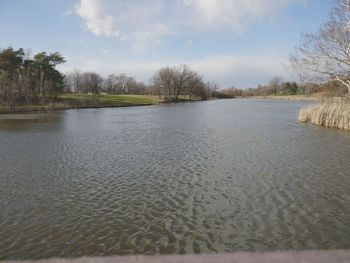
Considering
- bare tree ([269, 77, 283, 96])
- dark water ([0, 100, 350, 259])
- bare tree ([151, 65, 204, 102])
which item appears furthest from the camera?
bare tree ([269, 77, 283, 96])

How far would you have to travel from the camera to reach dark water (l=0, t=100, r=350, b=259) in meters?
5.59

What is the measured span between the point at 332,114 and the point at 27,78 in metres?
43.5

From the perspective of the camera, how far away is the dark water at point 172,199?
5594mm

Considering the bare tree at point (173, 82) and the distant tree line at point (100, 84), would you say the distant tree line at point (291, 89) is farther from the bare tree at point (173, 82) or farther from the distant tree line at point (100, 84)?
the distant tree line at point (100, 84)

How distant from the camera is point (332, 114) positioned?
Result: 22047 mm

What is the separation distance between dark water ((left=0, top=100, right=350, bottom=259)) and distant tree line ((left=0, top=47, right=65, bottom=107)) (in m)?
35.2

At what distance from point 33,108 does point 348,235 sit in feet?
155

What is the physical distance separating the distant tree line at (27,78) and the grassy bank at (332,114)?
124 ft

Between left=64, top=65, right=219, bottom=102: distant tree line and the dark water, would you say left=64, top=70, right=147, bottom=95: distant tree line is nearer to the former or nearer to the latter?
left=64, top=65, right=219, bottom=102: distant tree line

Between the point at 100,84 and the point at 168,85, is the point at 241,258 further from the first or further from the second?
the point at 100,84

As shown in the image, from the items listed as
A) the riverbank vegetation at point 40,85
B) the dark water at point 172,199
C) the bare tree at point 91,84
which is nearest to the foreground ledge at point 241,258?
the dark water at point 172,199

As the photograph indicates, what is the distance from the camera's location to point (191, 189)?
28.3 ft

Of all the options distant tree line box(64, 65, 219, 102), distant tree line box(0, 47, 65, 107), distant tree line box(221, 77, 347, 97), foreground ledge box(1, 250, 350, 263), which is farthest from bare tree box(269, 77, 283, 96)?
foreground ledge box(1, 250, 350, 263)

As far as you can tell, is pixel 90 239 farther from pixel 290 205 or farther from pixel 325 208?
pixel 325 208
